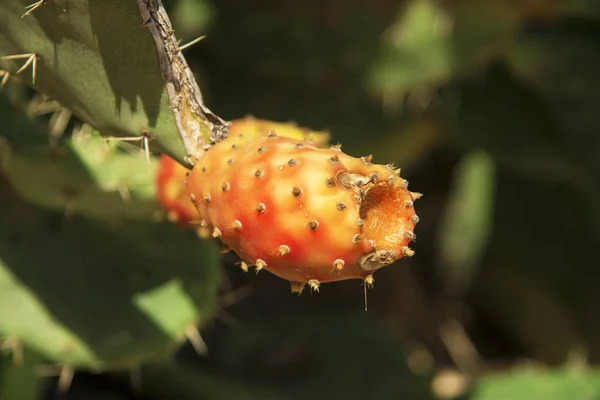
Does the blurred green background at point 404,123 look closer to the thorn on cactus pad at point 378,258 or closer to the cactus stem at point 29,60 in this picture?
the cactus stem at point 29,60

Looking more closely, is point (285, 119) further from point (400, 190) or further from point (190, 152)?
point (400, 190)

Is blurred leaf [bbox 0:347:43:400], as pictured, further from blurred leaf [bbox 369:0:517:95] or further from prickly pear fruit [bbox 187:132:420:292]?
blurred leaf [bbox 369:0:517:95]

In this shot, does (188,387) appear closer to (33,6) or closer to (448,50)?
(33,6)

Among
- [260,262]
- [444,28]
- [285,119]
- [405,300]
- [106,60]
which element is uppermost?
[106,60]

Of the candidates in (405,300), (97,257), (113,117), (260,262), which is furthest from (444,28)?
(260,262)

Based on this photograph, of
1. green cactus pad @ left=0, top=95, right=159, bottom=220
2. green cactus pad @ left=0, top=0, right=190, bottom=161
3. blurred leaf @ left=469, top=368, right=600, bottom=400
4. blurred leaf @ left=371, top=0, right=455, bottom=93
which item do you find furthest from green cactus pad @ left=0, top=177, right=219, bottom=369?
blurred leaf @ left=371, top=0, right=455, bottom=93

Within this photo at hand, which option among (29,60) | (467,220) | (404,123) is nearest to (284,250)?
(29,60)
